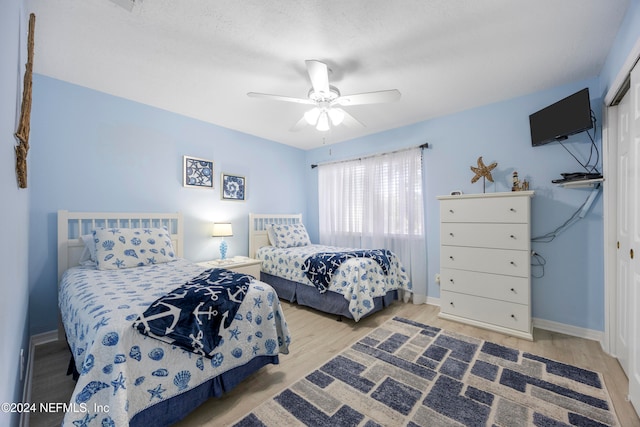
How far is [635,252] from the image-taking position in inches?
62.6

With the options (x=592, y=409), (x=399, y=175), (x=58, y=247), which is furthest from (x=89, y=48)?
(x=592, y=409)

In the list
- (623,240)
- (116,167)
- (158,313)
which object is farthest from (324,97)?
(623,240)

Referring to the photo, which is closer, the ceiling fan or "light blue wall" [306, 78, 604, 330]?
the ceiling fan

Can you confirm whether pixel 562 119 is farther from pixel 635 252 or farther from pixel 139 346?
pixel 139 346

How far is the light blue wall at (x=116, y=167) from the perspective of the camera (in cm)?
233

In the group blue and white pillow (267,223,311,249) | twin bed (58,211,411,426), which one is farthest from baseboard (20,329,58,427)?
blue and white pillow (267,223,311,249)

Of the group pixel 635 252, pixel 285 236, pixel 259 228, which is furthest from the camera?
pixel 259 228

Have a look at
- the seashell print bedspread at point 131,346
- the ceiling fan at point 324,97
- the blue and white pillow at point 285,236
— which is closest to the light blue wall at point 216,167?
the blue and white pillow at point 285,236

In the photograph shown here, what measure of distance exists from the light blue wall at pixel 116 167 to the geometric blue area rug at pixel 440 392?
7.58 ft

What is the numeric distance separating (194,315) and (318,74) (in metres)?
1.77

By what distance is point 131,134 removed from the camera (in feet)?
9.29

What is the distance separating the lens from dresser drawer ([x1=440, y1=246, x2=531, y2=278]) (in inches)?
96.9

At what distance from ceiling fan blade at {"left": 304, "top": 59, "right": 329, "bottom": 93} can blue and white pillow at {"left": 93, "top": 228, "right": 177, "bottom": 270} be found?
215cm

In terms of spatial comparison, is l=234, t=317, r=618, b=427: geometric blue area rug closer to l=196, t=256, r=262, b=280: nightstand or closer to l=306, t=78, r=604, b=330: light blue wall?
l=306, t=78, r=604, b=330: light blue wall
